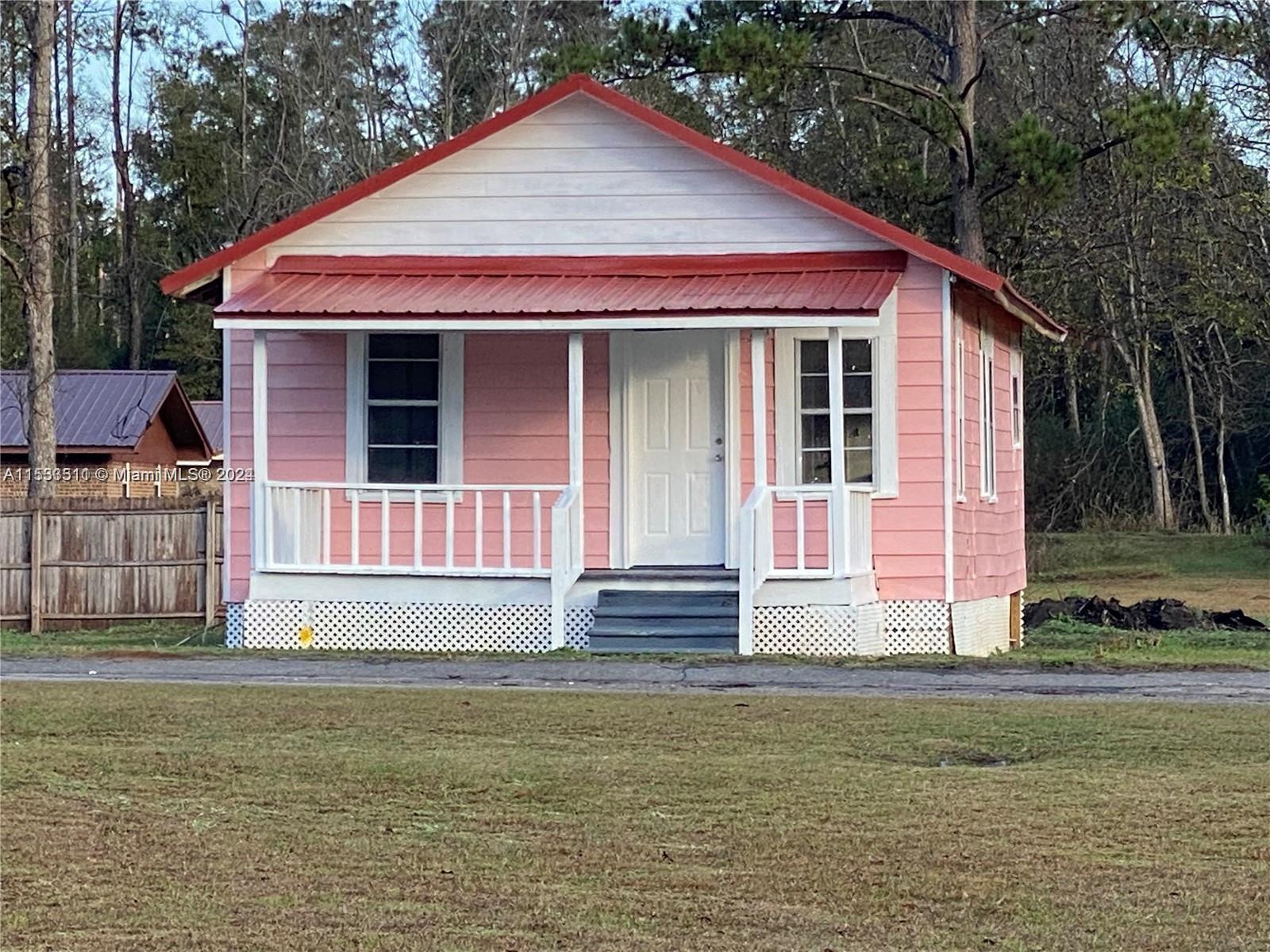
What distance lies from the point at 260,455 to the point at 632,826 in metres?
9.24

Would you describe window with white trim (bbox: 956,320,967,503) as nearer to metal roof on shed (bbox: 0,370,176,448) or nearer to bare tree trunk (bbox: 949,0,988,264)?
bare tree trunk (bbox: 949,0,988,264)

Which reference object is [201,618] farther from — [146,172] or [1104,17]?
[146,172]

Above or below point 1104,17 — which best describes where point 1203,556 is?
below

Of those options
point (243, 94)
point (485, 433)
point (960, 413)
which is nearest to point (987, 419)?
point (960, 413)

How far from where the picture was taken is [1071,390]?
43.1 metres

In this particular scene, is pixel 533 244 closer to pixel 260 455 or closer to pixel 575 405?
pixel 575 405

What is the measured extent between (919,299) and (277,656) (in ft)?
19.4

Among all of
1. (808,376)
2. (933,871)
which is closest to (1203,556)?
(808,376)

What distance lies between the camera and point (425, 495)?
17.0 m

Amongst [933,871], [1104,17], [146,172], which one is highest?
[146,172]

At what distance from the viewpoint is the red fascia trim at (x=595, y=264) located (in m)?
16.7

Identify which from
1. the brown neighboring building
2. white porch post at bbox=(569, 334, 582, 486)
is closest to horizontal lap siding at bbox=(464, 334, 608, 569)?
white porch post at bbox=(569, 334, 582, 486)

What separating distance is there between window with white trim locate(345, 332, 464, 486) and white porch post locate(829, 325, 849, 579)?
332cm

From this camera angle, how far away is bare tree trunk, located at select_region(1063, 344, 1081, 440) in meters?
40.4
